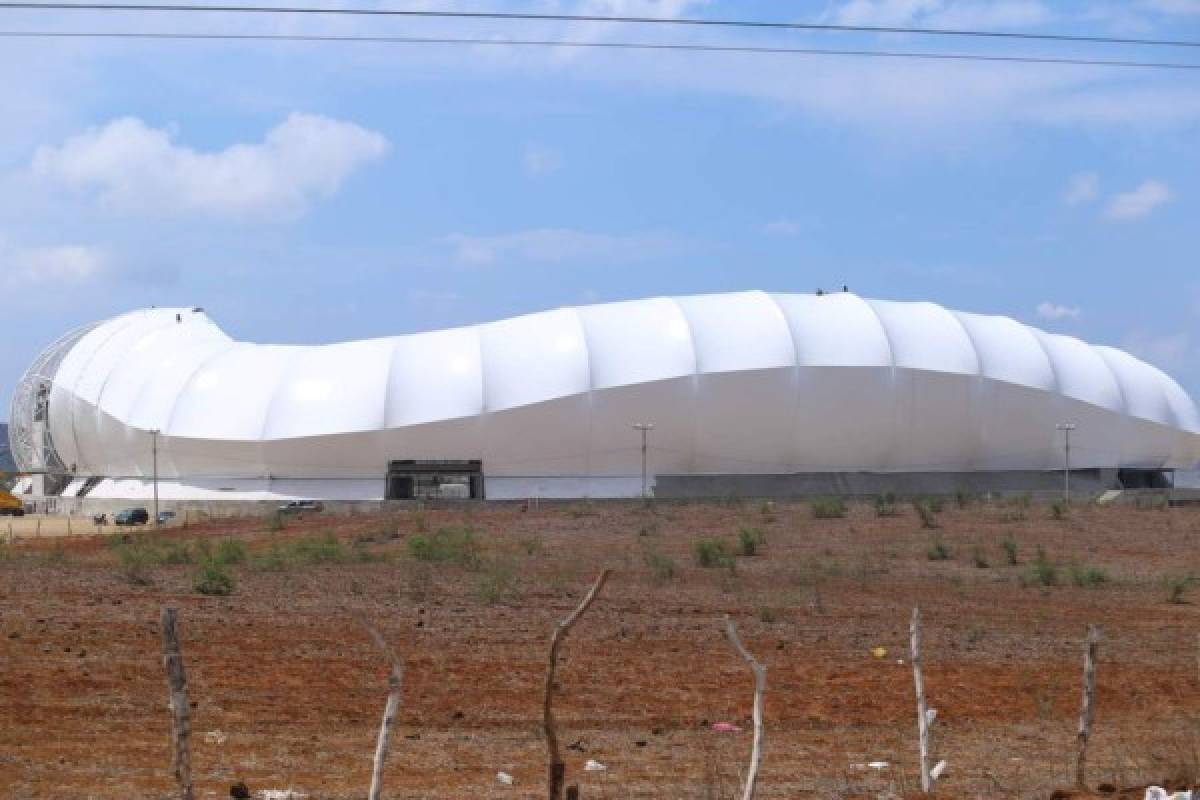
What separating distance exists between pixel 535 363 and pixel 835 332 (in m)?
14.6

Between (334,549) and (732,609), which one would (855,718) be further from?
(334,549)

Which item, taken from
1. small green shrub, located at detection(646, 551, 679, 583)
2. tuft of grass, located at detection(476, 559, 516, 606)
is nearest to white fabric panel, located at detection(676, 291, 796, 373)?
small green shrub, located at detection(646, 551, 679, 583)

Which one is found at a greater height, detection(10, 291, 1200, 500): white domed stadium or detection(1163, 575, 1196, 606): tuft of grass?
detection(10, 291, 1200, 500): white domed stadium

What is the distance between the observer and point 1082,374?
8450 centimetres

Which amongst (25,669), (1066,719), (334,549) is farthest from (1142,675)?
(334,549)

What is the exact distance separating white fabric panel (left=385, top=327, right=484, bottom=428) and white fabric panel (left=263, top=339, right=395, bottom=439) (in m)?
0.56

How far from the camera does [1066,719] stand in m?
17.1

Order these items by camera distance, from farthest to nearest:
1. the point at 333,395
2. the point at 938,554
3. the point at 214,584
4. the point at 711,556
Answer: the point at 333,395
the point at 938,554
the point at 711,556
the point at 214,584

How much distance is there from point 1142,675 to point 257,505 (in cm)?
5722

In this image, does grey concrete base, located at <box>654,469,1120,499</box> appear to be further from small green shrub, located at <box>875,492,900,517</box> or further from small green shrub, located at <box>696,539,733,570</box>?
small green shrub, located at <box>696,539,733,570</box>

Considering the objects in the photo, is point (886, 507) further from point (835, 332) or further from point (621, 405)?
point (835, 332)

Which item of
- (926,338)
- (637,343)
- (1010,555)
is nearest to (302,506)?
(637,343)

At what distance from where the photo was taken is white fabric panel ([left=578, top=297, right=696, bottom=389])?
245ft

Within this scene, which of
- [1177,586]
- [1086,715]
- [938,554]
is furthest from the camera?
[938,554]
